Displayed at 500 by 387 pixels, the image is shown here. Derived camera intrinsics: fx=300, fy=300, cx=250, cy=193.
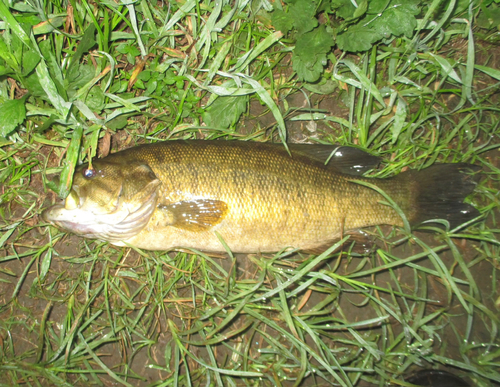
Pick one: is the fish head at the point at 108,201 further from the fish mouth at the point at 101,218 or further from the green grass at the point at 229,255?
the green grass at the point at 229,255

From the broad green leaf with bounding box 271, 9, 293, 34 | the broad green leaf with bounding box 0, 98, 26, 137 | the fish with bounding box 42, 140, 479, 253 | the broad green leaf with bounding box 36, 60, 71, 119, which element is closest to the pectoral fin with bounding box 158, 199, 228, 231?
the fish with bounding box 42, 140, 479, 253

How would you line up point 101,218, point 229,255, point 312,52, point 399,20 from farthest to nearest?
point 229,255 → point 312,52 → point 399,20 → point 101,218

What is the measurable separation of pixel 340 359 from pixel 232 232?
147cm

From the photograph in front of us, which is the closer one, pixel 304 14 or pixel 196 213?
pixel 196 213

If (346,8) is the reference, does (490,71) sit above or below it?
below

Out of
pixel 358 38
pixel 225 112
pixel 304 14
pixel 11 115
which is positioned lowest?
pixel 11 115

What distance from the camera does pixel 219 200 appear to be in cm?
221

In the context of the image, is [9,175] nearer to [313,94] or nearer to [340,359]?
[313,94]

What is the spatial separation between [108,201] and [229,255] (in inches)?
40.9

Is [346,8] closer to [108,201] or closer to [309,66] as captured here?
[309,66]

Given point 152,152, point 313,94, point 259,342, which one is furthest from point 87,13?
point 259,342

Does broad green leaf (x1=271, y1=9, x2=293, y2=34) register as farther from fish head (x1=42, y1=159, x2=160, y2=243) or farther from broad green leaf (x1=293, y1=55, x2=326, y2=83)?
fish head (x1=42, y1=159, x2=160, y2=243)

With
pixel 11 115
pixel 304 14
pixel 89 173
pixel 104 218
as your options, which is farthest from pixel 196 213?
pixel 304 14

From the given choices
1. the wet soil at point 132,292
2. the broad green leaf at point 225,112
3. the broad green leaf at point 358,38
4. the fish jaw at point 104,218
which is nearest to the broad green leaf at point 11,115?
the wet soil at point 132,292
